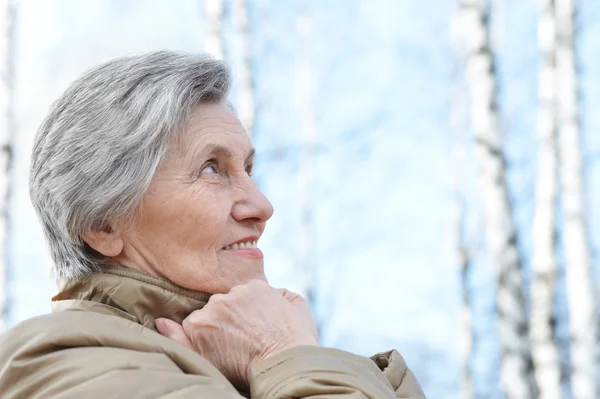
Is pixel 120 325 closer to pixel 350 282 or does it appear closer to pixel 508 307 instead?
pixel 508 307

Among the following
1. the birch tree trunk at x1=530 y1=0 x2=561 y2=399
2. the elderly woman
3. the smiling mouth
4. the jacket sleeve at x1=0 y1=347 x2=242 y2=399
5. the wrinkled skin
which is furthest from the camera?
the birch tree trunk at x1=530 y1=0 x2=561 y2=399

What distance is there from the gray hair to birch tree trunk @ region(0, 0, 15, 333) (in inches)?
213

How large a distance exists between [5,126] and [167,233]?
599 cm

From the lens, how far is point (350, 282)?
20.5 m

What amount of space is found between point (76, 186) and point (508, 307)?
15.1 ft

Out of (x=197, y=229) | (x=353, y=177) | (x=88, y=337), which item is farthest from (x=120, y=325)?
(x=353, y=177)

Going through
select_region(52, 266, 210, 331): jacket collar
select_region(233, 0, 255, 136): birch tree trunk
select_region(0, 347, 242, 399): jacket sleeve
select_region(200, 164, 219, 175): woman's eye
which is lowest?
select_region(0, 347, 242, 399): jacket sleeve

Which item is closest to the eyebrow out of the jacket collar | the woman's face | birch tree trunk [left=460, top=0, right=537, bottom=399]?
the woman's face

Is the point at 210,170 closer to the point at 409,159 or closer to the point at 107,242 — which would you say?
the point at 107,242

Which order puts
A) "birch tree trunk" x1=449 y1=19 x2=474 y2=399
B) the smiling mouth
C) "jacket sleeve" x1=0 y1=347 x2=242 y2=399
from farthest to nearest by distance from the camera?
"birch tree trunk" x1=449 y1=19 x2=474 y2=399, the smiling mouth, "jacket sleeve" x1=0 y1=347 x2=242 y2=399

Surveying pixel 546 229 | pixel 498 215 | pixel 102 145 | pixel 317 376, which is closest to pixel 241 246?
pixel 102 145

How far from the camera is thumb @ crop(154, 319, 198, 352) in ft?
6.75

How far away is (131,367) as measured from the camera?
5.83 ft

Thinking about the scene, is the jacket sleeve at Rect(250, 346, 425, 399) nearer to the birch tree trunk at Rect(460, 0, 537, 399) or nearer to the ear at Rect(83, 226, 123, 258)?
the ear at Rect(83, 226, 123, 258)
